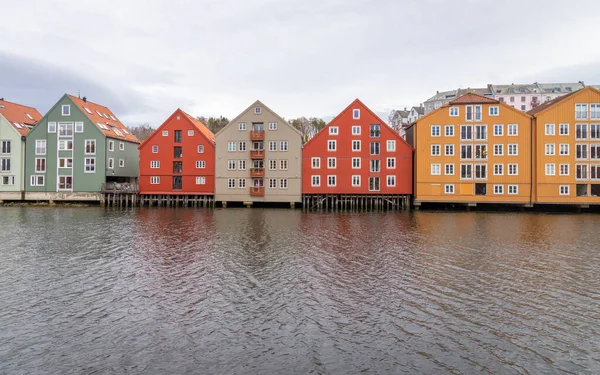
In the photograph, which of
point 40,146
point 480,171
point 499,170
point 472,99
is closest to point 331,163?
point 480,171

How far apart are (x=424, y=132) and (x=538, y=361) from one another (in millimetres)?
47766

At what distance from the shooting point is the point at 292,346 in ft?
35.6

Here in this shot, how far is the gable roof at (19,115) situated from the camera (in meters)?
63.0

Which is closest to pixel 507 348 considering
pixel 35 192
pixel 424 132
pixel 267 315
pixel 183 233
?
pixel 267 315

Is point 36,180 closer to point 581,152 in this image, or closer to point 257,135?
point 257,135

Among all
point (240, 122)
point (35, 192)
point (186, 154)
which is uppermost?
point (240, 122)

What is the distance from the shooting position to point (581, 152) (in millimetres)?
52375

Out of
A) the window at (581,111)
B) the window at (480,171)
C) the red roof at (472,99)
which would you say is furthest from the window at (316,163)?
the window at (581,111)

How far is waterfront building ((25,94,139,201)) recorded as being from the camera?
60.8 metres

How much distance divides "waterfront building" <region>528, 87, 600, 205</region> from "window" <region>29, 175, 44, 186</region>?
2792 inches

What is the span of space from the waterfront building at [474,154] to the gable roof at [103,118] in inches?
1871

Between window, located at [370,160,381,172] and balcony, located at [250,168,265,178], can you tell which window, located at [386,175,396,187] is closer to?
window, located at [370,160,381,172]

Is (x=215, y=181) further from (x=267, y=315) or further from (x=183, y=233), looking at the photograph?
(x=267, y=315)

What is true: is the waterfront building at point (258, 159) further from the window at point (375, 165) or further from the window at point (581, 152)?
the window at point (581, 152)
